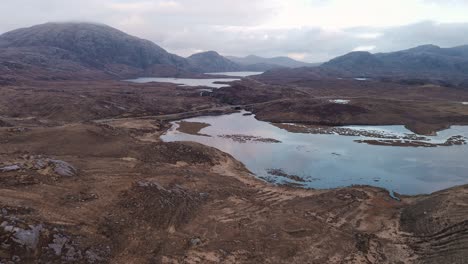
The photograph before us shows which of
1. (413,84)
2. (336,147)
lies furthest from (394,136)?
(413,84)

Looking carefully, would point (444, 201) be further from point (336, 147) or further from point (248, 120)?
point (248, 120)

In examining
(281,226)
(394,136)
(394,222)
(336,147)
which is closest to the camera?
(281,226)

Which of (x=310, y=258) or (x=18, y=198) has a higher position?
(x=18, y=198)

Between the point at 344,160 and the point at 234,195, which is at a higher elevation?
the point at 234,195

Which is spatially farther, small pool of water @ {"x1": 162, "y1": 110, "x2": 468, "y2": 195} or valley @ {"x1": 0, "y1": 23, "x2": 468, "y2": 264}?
small pool of water @ {"x1": 162, "y1": 110, "x2": 468, "y2": 195}

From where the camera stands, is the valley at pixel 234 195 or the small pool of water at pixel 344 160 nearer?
the valley at pixel 234 195

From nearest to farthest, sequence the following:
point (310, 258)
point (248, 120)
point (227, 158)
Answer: point (310, 258) → point (227, 158) → point (248, 120)

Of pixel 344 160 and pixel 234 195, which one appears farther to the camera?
pixel 344 160

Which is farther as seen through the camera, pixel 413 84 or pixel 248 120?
pixel 413 84
